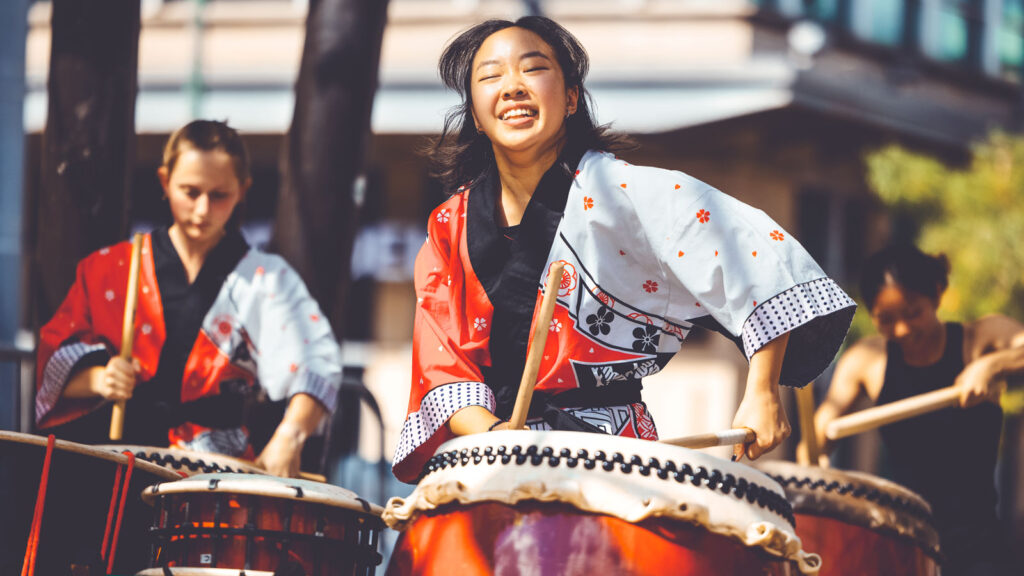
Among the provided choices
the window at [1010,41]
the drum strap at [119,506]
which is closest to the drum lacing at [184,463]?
the drum strap at [119,506]

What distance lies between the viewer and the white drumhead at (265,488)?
274 centimetres

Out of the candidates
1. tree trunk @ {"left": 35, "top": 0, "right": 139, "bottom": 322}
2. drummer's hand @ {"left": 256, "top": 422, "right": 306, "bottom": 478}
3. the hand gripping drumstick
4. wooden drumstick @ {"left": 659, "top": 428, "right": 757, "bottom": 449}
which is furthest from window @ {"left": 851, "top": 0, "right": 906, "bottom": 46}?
wooden drumstick @ {"left": 659, "top": 428, "right": 757, "bottom": 449}

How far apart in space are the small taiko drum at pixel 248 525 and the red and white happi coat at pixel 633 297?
0.67 feet

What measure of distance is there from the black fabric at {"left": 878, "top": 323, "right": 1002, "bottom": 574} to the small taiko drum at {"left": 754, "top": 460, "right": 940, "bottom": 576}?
877 mm

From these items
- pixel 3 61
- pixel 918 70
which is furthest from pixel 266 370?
pixel 918 70

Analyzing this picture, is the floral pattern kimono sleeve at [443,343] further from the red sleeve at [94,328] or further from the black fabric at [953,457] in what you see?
Result: the black fabric at [953,457]

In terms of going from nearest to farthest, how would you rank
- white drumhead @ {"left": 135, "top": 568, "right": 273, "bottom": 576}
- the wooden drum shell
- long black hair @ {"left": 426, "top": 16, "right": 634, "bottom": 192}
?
the wooden drum shell → white drumhead @ {"left": 135, "top": 568, "right": 273, "bottom": 576} → long black hair @ {"left": 426, "top": 16, "right": 634, "bottom": 192}

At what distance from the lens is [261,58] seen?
12.9 m

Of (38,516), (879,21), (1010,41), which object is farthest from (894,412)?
(1010,41)

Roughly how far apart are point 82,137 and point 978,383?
9.06ft

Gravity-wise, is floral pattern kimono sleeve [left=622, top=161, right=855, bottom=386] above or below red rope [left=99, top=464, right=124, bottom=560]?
above

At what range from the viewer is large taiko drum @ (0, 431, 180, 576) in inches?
115

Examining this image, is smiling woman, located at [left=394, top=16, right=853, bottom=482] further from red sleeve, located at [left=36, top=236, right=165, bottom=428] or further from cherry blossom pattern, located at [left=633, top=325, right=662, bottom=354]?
red sleeve, located at [left=36, top=236, right=165, bottom=428]

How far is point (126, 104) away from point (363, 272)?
8.16 m
